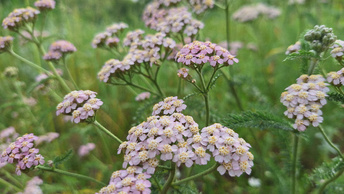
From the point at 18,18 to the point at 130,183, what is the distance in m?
1.63

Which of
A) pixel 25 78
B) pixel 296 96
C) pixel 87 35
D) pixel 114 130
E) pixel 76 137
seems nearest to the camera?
pixel 296 96

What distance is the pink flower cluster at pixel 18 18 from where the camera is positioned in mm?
2240

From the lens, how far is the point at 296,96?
5.19 feet

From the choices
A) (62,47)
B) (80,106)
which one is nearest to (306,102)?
(80,106)

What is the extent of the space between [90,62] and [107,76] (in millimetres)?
2889

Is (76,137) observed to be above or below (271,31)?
below

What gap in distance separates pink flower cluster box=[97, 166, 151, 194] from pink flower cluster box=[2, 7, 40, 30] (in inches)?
61.3

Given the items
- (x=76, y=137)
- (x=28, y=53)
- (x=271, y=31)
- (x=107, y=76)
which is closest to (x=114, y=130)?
(x=76, y=137)

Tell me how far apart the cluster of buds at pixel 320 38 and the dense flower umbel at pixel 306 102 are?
182 mm

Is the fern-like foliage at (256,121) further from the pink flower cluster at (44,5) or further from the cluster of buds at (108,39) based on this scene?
the pink flower cluster at (44,5)

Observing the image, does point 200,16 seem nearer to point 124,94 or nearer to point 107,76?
point 107,76

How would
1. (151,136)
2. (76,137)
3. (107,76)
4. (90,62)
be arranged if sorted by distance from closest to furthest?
(151,136) < (107,76) < (76,137) < (90,62)

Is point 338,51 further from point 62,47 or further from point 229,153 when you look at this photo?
point 62,47

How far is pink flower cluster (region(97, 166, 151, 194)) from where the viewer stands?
125 cm
